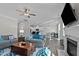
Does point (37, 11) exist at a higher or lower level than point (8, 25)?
higher

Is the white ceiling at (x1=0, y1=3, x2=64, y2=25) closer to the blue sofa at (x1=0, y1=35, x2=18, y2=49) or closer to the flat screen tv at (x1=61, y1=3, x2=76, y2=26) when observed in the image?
the flat screen tv at (x1=61, y1=3, x2=76, y2=26)

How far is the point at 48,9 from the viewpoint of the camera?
5.74ft

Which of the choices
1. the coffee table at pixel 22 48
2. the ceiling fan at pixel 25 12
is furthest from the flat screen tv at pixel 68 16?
the coffee table at pixel 22 48

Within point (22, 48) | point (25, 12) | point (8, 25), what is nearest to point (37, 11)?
point (25, 12)

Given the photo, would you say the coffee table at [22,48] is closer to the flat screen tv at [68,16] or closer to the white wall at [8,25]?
the white wall at [8,25]

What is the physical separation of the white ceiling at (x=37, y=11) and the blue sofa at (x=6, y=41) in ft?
0.88

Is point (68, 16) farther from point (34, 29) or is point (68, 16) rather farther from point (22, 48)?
point (22, 48)

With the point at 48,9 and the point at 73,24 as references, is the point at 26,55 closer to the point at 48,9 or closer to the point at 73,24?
the point at 48,9

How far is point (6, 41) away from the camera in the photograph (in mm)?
1678

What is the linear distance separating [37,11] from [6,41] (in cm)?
62

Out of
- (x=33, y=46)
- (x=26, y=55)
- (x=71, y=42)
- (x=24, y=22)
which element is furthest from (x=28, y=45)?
(x=71, y=42)

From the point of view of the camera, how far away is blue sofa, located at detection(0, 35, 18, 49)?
64.6 inches

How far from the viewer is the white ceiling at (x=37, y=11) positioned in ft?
5.37

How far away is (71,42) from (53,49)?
17.2 inches
